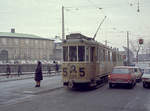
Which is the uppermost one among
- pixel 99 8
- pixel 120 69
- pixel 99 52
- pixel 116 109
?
pixel 99 8

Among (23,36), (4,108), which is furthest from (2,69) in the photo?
(23,36)

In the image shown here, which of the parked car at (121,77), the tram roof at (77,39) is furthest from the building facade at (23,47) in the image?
the parked car at (121,77)

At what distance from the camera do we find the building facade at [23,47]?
291 feet

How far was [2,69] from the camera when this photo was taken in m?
41.6

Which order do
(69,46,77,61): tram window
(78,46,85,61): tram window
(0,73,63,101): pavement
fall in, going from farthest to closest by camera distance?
(69,46,77,61): tram window, (78,46,85,61): tram window, (0,73,63,101): pavement

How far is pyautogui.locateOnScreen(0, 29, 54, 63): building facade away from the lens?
88750 mm

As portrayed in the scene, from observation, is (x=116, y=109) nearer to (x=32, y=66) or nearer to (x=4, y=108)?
(x=4, y=108)

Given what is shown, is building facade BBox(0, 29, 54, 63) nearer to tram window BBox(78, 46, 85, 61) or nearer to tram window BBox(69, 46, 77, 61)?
tram window BBox(69, 46, 77, 61)

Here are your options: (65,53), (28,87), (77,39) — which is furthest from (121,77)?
(28,87)

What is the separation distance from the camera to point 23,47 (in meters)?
93.7

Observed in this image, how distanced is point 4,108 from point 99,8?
57.6 feet

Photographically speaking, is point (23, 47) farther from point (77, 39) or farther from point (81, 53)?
point (81, 53)

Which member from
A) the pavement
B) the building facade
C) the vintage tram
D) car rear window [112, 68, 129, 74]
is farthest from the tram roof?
the building facade

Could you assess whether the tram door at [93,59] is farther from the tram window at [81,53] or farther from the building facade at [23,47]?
the building facade at [23,47]
